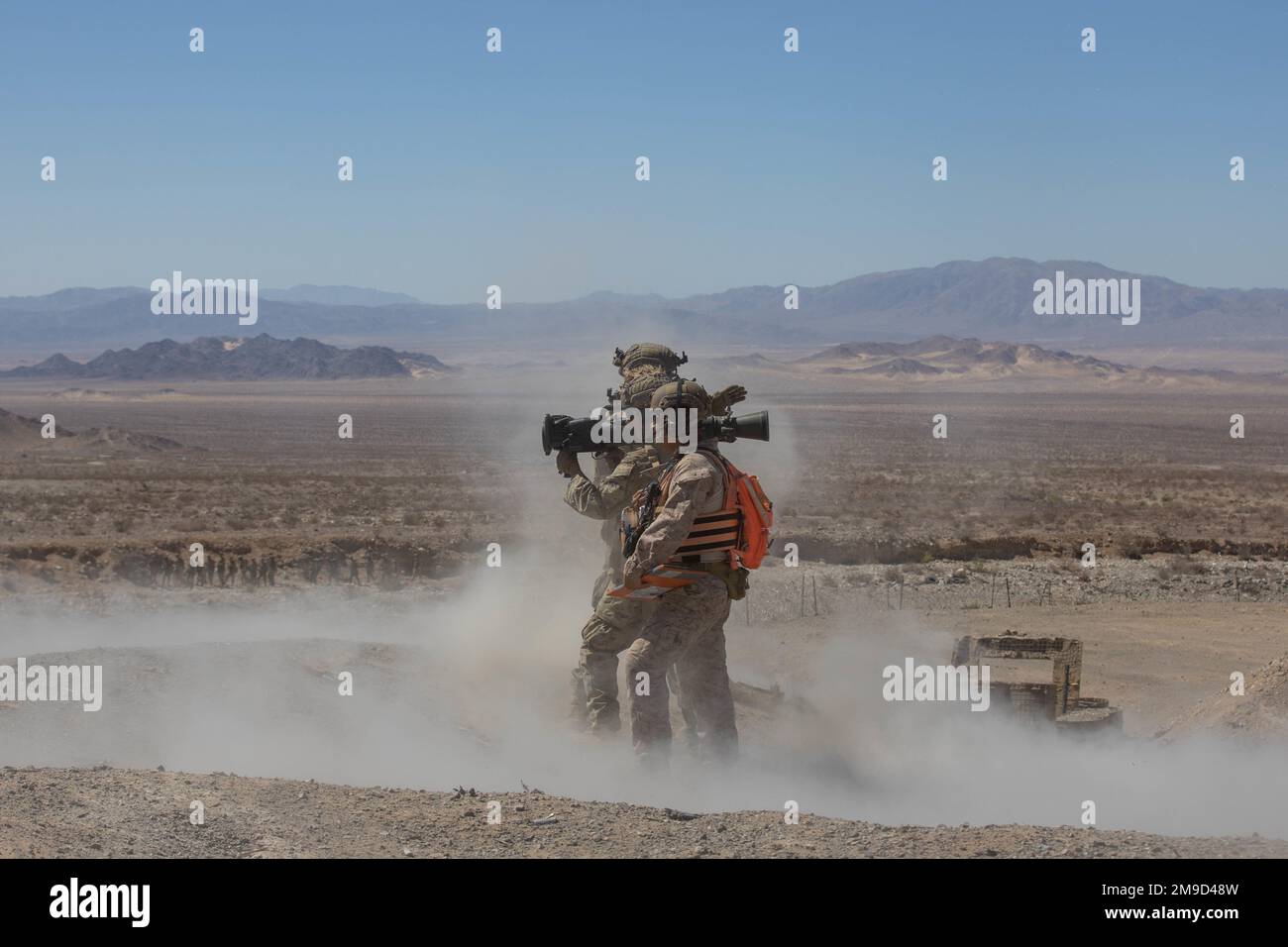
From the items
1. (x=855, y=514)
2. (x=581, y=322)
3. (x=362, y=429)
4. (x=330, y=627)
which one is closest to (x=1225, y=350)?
(x=581, y=322)

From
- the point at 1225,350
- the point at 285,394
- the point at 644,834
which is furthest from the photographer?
the point at 1225,350

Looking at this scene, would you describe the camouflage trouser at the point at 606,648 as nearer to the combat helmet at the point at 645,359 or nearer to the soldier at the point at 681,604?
the soldier at the point at 681,604

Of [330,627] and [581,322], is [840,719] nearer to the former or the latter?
[330,627]

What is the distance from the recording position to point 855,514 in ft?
102

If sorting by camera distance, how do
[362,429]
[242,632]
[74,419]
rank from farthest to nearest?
1. [74,419]
2. [362,429]
3. [242,632]

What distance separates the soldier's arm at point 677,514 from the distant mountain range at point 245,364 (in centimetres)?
13687

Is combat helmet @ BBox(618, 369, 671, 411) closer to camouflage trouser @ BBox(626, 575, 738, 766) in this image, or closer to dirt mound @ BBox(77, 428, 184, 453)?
camouflage trouser @ BBox(626, 575, 738, 766)

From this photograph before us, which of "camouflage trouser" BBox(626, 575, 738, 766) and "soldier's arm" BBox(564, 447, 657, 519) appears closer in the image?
"camouflage trouser" BBox(626, 575, 738, 766)

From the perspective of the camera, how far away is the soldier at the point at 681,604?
25.5 ft

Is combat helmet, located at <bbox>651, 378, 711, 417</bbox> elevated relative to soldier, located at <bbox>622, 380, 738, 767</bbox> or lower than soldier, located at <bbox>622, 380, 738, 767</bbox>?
elevated

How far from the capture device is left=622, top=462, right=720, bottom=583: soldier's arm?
25.4ft

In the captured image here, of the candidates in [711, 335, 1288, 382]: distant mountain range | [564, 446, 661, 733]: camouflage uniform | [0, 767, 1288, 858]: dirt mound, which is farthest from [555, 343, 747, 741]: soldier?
[711, 335, 1288, 382]: distant mountain range

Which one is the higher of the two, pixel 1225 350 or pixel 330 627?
pixel 1225 350

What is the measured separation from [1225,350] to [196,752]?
20913cm
